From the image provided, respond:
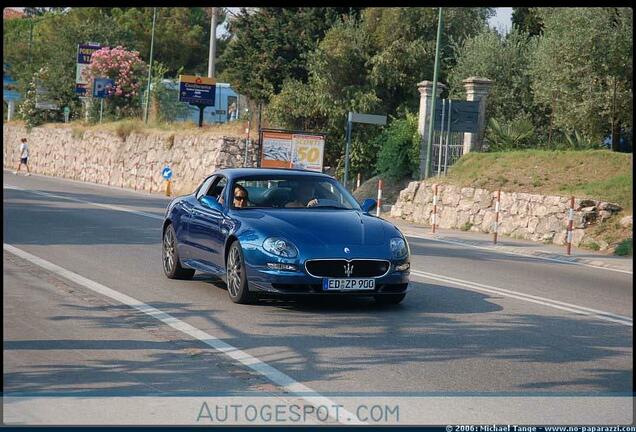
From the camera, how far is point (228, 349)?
8875 mm

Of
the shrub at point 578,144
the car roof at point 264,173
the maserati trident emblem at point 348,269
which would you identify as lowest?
the maserati trident emblem at point 348,269

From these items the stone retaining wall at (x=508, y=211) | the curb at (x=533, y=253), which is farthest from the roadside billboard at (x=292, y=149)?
the curb at (x=533, y=253)

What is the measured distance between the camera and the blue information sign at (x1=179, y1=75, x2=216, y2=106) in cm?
4862

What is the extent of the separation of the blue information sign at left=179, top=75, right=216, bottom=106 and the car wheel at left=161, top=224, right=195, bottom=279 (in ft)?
116

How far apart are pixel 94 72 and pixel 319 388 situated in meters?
52.6

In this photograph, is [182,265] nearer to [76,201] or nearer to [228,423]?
[228,423]

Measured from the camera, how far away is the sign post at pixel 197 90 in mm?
48625

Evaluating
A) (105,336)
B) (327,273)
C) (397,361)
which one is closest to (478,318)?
(327,273)

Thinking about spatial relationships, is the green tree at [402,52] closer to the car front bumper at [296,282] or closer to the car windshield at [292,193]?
the car windshield at [292,193]

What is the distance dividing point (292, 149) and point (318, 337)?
27.0 metres

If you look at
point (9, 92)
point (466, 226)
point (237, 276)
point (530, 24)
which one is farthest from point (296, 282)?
point (9, 92)

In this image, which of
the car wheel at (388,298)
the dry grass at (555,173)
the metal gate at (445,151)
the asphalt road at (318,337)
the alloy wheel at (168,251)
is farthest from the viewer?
the metal gate at (445,151)

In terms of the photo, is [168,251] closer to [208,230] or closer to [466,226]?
[208,230]

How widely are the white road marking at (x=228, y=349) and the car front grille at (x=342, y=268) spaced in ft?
4.80
